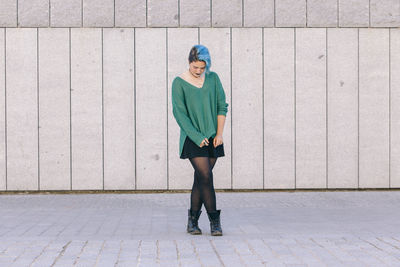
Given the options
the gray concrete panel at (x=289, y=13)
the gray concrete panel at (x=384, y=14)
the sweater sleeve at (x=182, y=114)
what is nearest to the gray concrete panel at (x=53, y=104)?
the gray concrete panel at (x=289, y=13)

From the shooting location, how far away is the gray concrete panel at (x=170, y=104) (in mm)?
9641

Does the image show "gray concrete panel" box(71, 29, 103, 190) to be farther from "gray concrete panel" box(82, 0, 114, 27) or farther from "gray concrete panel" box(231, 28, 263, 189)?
"gray concrete panel" box(231, 28, 263, 189)

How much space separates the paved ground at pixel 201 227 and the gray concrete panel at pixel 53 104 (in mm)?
615

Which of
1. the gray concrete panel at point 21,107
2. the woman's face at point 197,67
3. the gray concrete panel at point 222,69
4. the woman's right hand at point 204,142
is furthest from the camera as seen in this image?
the gray concrete panel at point 222,69

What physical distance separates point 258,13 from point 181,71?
1593mm

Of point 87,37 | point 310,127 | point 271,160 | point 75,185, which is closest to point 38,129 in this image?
point 75,185

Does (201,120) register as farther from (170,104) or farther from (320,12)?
(320,12)

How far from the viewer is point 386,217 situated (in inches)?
270

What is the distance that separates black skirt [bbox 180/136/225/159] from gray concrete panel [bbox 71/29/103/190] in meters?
4.28

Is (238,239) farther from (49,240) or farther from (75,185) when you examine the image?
(75,185)

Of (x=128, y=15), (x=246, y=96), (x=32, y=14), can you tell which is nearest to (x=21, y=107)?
(x=32, y=14)

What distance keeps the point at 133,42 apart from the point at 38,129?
82.7 inches

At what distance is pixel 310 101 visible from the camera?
9719 millimetres

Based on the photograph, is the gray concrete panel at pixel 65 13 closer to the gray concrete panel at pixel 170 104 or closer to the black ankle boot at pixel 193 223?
the gray concrete panel at pixel 170 104
